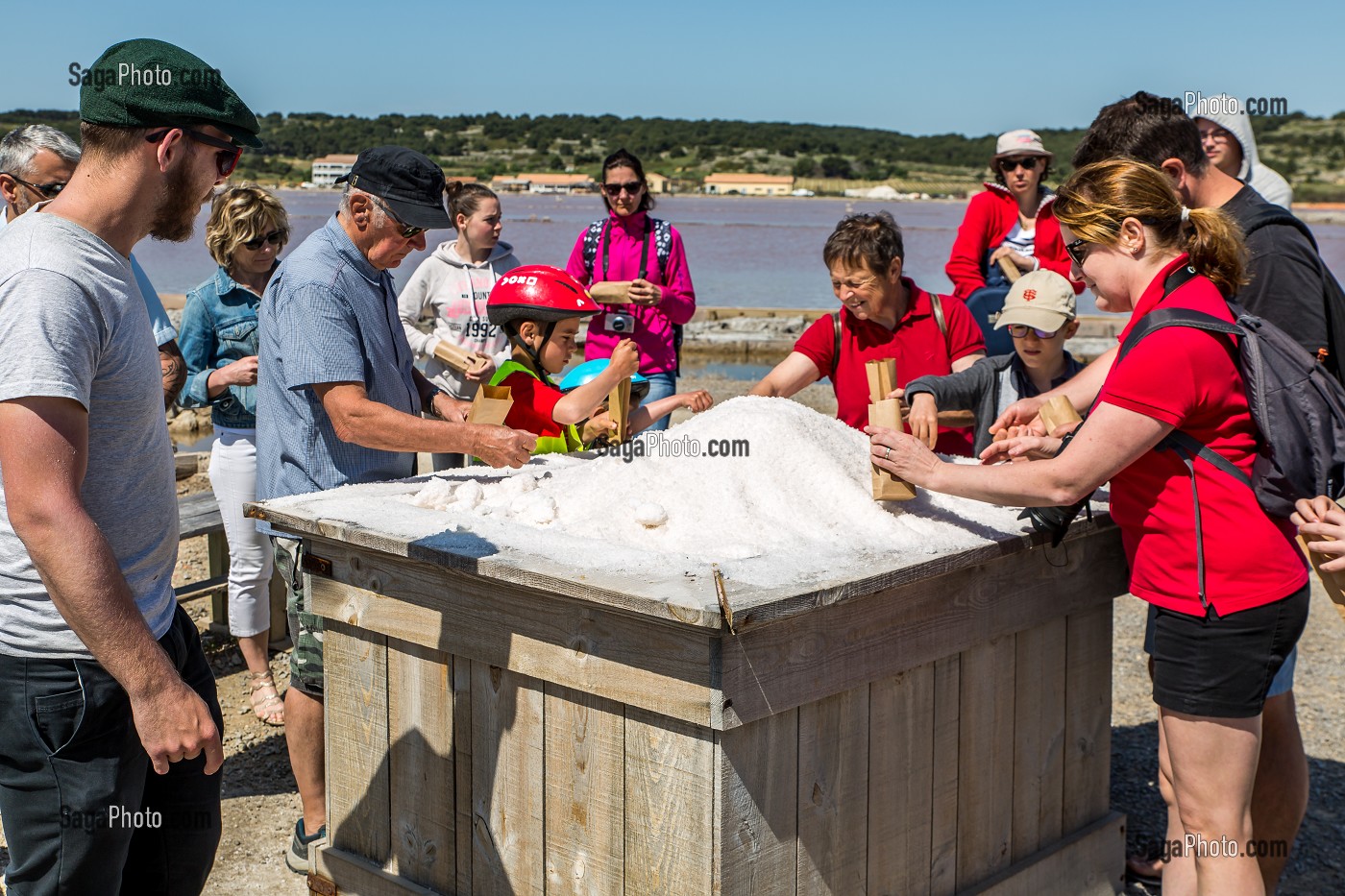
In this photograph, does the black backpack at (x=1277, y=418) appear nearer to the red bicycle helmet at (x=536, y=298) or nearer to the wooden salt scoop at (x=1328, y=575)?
the wooden salt scoop at (x=1328, y=575)

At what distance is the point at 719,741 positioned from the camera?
85.7 inches

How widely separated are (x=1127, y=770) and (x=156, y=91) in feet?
12.7


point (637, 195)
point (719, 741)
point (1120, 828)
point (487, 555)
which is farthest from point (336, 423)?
point (637, 195)

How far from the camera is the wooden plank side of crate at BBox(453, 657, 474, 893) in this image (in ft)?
8.59

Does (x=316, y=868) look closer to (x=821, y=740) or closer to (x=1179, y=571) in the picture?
(x=821, y=740)

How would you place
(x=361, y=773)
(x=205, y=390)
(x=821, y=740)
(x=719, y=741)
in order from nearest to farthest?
(x=719, y=741) → (x=821, y=740) → (x=361, y=773) → (x=205, y=390)

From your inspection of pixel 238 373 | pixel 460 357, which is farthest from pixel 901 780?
pixel 238 373

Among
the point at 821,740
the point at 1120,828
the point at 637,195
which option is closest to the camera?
the point at 821,740

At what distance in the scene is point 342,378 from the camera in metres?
2.95

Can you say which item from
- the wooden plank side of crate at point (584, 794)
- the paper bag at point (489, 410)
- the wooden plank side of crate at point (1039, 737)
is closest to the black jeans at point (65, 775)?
the wooden plank side of crate at point (584, 794)

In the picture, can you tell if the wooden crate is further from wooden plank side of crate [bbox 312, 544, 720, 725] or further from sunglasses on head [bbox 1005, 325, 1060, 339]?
sunglasses on head [bbox 1005, 325, 1060, 339]

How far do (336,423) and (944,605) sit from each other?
1510mm

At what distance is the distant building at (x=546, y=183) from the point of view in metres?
68.1

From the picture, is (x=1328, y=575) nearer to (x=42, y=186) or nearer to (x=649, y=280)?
(x=649, y=280)
